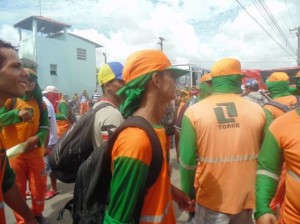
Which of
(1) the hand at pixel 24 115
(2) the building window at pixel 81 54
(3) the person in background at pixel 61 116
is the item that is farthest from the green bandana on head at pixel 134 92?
(2) the building window at pixel 81 54

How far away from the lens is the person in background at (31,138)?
12.3 ft

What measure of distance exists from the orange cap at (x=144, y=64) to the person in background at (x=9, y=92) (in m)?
0.67

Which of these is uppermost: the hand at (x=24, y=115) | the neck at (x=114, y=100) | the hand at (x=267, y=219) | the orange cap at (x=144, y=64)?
the orange cap at (x=144, y=64)

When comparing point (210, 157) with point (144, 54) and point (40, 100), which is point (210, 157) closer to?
point (144, 54)

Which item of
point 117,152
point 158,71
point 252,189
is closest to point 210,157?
point 252,189

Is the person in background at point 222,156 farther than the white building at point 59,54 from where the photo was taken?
No

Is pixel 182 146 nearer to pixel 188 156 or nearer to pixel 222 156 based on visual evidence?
pixel 188 156

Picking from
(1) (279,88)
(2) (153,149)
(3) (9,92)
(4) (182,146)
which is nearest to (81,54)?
(1) (279,88)

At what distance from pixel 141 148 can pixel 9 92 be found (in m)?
0.94

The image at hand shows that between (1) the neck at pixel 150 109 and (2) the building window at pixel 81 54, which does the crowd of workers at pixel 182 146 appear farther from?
(2) the building window at pixel 81 54

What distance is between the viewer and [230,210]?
2527mm

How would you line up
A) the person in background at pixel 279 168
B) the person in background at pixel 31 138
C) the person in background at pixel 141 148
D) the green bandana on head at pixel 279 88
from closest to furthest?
the person in background at pixel 141 148
the person in background at pixel 279 168
the person in background at pixel 31 138
the green bandana on head at pixel 279 88

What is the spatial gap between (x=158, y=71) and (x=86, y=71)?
3528 centimetres

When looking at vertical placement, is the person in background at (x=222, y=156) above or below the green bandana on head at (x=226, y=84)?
below
